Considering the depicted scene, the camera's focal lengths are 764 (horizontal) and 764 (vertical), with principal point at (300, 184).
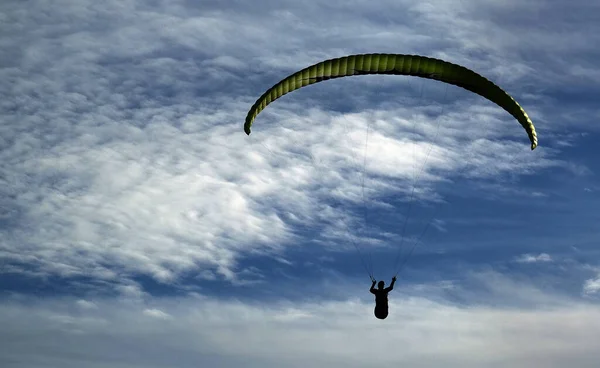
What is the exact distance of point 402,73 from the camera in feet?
109

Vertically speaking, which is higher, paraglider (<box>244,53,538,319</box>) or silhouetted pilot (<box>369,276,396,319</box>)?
paraglider (<box>244,53,538,319</box>)

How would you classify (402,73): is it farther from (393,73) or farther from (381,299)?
(381,299)

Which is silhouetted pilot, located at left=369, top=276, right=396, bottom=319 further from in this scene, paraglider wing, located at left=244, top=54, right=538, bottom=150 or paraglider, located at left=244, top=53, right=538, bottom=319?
paraglider wing, located at left=244, top=54, right=538, bottom=150

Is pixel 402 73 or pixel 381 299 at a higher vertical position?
pixel 402 73

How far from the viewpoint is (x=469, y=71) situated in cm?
3341

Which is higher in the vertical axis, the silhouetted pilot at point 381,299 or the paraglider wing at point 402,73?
the paraglider wing at point 402,73

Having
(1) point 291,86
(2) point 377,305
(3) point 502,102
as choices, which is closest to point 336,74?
(1) point 291,86

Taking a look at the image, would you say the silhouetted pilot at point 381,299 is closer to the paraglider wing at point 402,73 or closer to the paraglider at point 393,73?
the paraglider at point 393,73

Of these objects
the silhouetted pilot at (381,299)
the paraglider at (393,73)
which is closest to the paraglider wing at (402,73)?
the paraglider at (393,73)

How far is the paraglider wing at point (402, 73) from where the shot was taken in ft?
108

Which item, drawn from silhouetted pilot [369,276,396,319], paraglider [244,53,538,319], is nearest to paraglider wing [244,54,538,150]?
paraglider [244,53,538,319]

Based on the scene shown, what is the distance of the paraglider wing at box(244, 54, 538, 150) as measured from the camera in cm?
3281

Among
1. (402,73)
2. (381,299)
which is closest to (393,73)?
(402,73)

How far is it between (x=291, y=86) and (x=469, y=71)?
7859 mm
